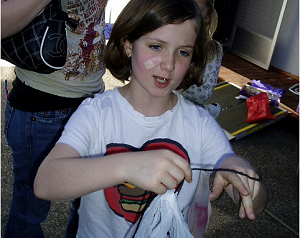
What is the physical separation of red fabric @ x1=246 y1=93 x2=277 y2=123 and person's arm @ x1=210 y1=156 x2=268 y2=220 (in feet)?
10.6

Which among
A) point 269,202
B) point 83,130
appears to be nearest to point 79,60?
point 83,130

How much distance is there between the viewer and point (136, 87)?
1.42 metres

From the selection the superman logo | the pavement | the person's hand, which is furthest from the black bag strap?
the pavement

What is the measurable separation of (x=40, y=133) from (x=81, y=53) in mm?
422

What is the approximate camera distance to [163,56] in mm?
1266

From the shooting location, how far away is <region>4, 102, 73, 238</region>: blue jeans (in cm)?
156

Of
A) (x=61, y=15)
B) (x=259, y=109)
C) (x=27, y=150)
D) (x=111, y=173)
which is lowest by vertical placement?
(x=259, y=109)

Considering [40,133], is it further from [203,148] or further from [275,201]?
[275,201]

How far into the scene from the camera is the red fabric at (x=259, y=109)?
4.33 metres

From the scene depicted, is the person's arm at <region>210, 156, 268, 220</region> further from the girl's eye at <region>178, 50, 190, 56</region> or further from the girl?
the girl's eye at <region>178, 50, 190, 56</region>

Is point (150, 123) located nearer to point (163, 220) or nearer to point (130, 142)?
point (130, 142)

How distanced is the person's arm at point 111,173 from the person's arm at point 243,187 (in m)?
0.22

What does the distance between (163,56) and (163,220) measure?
1.94ft

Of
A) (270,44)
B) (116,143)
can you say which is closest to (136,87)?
(116,143)
